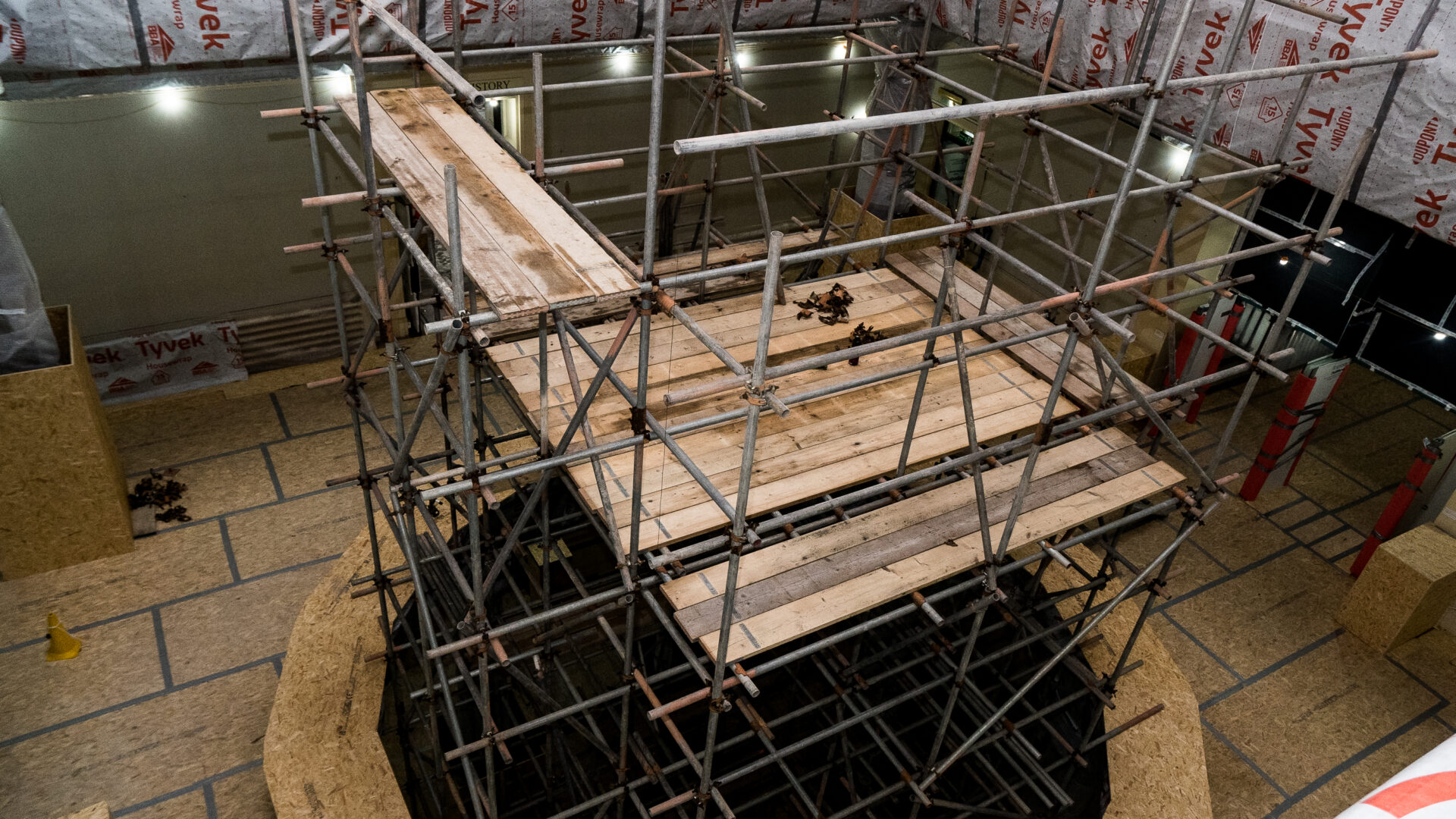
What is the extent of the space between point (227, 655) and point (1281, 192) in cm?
1072

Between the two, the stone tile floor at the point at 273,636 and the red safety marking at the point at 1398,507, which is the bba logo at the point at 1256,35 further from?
the stone tile floor at the point at 273,636

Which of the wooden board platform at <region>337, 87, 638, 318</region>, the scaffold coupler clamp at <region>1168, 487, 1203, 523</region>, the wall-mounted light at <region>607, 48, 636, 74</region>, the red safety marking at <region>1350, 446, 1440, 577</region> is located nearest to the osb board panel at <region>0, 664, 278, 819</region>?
the wooden board platform at <region>337, 87, 638, 318</region>

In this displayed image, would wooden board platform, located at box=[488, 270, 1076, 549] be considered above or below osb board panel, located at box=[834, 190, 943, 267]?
above

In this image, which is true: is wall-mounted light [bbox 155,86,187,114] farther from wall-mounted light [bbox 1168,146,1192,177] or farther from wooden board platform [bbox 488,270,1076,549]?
wall-mounted light [bbox 1168,146,1192,177]

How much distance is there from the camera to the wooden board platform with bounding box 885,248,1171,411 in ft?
25.3

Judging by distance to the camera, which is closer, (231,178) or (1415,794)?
(1415,794)

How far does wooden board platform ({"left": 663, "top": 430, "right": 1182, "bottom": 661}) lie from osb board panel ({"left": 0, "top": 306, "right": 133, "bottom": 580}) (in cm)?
597

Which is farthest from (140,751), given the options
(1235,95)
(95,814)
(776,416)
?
(1235,95)

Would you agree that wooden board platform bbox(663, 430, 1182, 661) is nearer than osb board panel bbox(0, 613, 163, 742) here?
Yes

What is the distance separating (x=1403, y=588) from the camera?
9430mm

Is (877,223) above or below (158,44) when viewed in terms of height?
below

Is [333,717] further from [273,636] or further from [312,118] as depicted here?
[312,118]

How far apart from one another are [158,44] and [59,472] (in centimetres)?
376

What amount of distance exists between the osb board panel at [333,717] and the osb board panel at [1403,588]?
8721 mm
